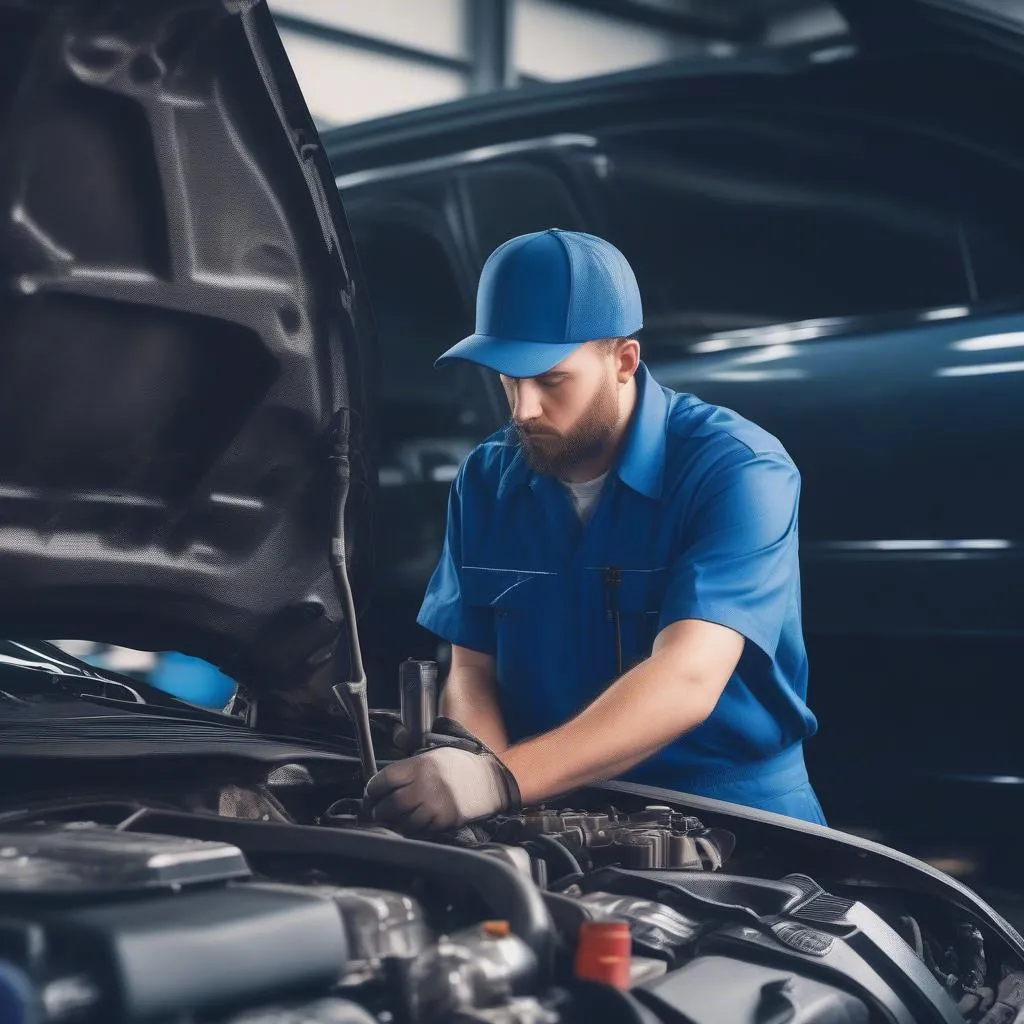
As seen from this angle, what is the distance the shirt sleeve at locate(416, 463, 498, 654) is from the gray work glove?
0.74 m

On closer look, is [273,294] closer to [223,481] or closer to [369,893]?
[223,481]

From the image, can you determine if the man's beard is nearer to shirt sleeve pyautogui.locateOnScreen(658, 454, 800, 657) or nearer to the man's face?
the man's face

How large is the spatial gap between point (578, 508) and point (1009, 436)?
61 cm

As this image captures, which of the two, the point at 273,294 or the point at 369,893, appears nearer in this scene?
the point at 369,893

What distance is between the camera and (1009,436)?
7.26 feet

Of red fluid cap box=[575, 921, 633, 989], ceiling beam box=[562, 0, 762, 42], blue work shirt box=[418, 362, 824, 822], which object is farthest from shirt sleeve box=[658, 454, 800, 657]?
ceiling beam box=[562, 0, 762, 42]

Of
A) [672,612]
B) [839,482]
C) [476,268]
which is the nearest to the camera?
[672,612]

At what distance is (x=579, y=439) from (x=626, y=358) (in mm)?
135

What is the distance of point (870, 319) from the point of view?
2389mm

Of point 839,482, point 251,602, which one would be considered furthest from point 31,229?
point 839,482

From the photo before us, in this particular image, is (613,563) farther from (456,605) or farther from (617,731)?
(617,731)

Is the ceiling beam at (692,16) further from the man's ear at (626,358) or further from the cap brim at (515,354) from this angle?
the cap brim at (515,354)

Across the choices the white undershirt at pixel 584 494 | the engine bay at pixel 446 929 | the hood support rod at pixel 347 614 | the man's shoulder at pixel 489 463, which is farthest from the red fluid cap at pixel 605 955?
the man's shoulder at pixel 489 463

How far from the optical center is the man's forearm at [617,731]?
1.65 m
